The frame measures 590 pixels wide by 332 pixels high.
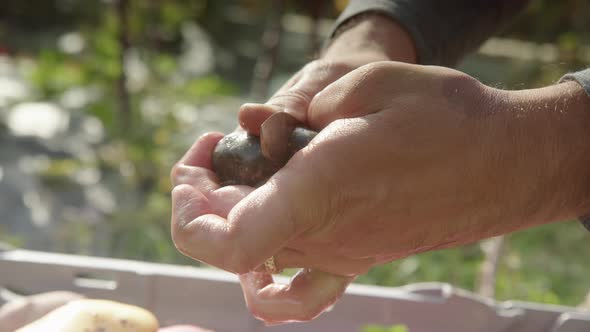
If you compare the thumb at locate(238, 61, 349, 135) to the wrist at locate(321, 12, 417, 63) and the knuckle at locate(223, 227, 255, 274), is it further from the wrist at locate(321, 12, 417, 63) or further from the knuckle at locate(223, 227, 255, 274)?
the knuckle at locate(223, 227, 255, 274)

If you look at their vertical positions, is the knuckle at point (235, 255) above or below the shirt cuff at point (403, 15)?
below

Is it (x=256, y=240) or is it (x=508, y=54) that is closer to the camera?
(x=256, y=240)

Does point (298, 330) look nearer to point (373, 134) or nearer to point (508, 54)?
point (373, 134)

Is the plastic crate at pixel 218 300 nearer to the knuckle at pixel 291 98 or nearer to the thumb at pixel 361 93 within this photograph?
the knuckle at pixel 291 98

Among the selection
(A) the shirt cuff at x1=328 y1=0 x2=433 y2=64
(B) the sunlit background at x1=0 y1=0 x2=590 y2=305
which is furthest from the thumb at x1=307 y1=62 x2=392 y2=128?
(B) the sunlit background at x1=0 y1=0 x2=590 y2=305

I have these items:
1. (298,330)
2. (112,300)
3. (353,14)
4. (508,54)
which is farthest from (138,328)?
(508,54)

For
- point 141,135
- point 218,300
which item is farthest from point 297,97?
point 141,135

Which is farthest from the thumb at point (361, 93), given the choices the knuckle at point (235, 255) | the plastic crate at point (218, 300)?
the plastic crate at point (218, 300)
